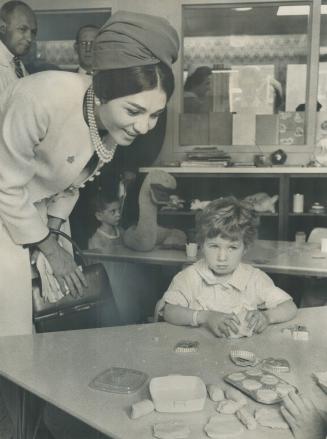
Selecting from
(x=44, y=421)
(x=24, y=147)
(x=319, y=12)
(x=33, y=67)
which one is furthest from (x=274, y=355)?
(x=319, y=12)

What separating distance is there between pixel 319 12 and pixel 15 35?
101 cm

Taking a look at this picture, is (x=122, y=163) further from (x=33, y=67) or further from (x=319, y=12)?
(x=319, y=12)

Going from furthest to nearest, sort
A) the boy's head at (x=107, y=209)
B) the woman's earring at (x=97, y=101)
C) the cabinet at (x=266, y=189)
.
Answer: the cabinet at (x=266, y=189)
the boy's head at (x=107, y=209)
the woman's earring at (x=97, y=101)

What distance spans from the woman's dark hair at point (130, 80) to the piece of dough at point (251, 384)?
708 millimetres

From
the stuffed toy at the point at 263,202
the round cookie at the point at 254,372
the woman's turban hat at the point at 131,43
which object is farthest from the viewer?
the stuffed toy at the point at 263,202

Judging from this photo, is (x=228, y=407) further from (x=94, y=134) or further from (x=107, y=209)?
(x=107, y=209)

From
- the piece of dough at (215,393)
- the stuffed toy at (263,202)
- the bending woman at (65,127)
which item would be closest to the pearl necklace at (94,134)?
the bending woman at (65,127)

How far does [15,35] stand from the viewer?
1.51 m

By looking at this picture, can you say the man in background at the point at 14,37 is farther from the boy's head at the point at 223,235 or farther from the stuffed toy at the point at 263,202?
the stuffed toy at the point at 263,202

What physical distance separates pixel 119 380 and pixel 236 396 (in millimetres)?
223

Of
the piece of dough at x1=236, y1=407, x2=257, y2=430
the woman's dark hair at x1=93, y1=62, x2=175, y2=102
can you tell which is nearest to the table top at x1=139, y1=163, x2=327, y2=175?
Answer: the woman's dark hair at x1=93, y1=62, x2=175, y2=102

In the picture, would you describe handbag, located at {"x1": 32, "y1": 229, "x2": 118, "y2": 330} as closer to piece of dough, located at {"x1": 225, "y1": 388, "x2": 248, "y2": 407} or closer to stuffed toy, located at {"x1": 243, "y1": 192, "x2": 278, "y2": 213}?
piece of dough, located at {"x1": 225, "y1": 388, "x2": 248, "y2": 407}

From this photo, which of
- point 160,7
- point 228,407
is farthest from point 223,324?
point 160,7

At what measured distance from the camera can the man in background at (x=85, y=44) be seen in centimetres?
161
